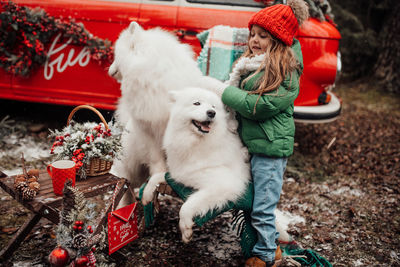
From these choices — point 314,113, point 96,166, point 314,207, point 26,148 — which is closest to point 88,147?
point 96,166

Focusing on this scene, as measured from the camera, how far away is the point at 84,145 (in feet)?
7.75

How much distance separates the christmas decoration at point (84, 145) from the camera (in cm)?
236

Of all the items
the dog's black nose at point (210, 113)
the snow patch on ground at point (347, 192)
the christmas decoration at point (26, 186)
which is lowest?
the snow patch on ground at point (347, 192)

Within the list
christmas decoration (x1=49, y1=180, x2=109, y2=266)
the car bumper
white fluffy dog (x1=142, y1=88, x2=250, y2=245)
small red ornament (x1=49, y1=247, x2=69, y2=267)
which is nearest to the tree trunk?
the car bumper

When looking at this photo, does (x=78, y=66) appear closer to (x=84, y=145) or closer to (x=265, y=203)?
(x=84, y=145)

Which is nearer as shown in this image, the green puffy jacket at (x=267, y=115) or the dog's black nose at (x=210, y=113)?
the dog's black nose at (x=210, y=113)

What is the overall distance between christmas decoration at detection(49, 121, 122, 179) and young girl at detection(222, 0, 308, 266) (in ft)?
3.03

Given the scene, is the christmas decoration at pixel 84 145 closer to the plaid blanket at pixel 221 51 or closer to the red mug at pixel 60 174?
the red mug at pixel 60 174

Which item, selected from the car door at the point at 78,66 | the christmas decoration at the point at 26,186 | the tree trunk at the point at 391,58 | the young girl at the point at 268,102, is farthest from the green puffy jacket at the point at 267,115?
the tree trunk at the point at 391,58

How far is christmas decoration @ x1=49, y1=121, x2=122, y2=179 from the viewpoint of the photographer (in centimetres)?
236

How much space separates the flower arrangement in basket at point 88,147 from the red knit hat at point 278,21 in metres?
1.39

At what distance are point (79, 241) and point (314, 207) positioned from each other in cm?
271

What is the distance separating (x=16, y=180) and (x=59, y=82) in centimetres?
247

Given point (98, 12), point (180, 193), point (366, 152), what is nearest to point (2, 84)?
point (98, 12)
